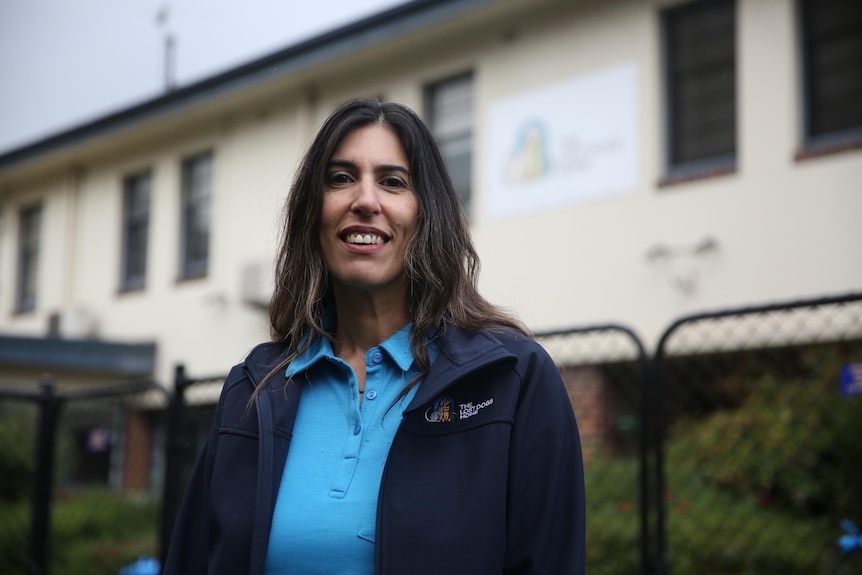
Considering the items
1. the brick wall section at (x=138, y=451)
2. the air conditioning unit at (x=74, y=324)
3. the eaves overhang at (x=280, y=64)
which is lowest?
the brick wall section at (x=138, y=451)

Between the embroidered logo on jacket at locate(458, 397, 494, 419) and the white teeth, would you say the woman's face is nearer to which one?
the white teeth

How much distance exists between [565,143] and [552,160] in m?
0.28

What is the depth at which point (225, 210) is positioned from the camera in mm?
16516

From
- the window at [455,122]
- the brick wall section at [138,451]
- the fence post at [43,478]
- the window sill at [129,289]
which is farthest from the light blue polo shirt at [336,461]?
the window sill at [129,289]

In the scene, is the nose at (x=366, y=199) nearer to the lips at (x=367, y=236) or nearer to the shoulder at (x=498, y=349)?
the lips at (x=367, y=236)

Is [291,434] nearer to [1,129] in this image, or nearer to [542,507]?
[542,507]

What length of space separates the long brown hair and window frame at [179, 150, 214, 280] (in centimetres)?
1445

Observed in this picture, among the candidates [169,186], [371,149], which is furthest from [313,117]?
[371,149]

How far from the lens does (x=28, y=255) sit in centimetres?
2116

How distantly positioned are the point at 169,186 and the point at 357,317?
1570 centimetres

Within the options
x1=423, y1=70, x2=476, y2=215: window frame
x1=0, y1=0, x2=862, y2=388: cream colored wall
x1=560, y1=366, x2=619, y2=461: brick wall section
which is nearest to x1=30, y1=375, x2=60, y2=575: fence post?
x1=0, y1=0, x2=862, y2=388: cream colored wall

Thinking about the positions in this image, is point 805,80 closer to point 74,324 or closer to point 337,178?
point 337,178

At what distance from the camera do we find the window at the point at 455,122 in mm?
13320

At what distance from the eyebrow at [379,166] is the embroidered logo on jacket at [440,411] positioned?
561 mm
